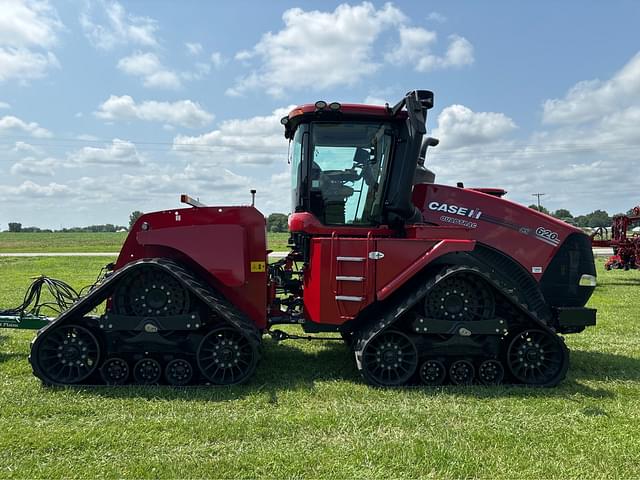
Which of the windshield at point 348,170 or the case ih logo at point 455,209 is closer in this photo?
the windshield at point 348,170

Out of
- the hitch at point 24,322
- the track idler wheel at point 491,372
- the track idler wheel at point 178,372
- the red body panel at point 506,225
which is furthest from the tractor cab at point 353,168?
the hitch at point 24,322

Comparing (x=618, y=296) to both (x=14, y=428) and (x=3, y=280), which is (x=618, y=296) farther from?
(x=3, y=280)

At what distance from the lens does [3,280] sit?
16.0 m

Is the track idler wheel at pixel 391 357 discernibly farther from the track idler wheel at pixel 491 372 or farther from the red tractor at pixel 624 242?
the red tractor at pixel 624 242

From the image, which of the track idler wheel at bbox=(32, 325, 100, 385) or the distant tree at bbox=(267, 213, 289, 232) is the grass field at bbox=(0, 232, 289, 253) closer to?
the distant tree at bbox=(267, 213, 289, 232)

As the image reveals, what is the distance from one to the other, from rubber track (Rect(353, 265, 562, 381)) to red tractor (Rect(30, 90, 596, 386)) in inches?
0.7

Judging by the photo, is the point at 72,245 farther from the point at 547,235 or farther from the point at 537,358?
the point at 537,358

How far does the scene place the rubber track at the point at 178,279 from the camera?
505cm

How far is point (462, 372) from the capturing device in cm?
529

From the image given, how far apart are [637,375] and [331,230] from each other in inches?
157

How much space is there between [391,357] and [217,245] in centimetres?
225

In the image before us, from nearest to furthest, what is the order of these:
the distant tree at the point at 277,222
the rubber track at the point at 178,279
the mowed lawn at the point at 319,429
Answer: the mowed lawn at the point at 319,429
the rubber track at the point at 178,279
the distant tree at the point at 277,222

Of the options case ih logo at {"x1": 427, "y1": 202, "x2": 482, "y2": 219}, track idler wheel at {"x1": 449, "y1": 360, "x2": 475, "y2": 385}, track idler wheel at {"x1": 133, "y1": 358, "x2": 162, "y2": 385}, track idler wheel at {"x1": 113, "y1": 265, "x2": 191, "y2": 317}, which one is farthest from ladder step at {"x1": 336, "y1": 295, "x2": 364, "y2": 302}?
track idler wheel at {"x1": 133, "y1": 358, "x2": 162, "y2": 385}

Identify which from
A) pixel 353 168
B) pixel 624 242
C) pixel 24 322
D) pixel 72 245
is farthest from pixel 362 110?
pixel 72 245
